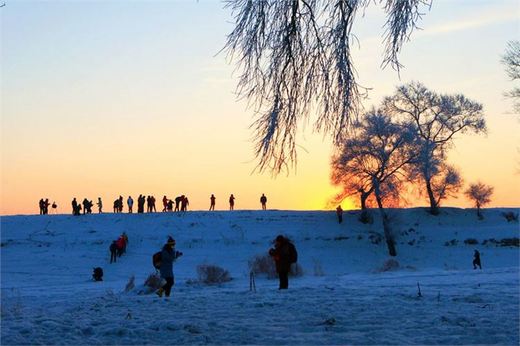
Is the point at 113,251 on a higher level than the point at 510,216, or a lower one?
lower

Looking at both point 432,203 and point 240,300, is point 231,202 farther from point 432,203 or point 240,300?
point 240,300

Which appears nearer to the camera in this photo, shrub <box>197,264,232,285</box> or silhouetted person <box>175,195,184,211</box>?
shrub <box>197,264,232,285</box>

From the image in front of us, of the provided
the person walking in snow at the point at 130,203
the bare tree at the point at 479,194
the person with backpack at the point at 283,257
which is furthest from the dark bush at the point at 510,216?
the person with backpack at the point at 283,257

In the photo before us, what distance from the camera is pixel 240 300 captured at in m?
13.8

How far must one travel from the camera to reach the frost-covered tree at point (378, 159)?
153 feet

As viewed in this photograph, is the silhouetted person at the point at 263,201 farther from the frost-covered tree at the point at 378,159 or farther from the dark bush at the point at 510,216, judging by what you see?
the dark bush at the point at 510,216

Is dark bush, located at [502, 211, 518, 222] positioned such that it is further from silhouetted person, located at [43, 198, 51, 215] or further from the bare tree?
silhouetted person, located at [43, 198, 51, 215]

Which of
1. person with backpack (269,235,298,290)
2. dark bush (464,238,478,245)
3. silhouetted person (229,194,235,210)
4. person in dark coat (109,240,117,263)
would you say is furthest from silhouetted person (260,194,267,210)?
person with backpack (269,235,298,290)

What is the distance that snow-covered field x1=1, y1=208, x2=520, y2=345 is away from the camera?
965 centimetres

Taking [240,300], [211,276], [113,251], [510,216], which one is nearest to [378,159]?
[510,216]

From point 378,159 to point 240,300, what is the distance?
34.4 metres

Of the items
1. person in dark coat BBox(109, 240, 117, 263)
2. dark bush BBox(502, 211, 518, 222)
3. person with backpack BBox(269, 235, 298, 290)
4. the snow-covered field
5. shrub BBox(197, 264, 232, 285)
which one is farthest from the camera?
dark bush BBox(502, 211, 518, 222)

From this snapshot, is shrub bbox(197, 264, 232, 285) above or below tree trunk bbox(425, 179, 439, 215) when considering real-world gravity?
below

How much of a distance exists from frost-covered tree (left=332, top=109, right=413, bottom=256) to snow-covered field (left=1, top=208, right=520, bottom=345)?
18.3 feet
